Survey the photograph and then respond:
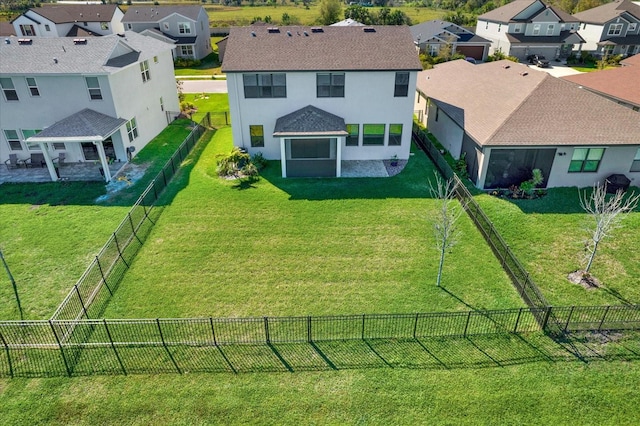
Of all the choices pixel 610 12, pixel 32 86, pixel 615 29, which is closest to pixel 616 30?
pixel 615 29

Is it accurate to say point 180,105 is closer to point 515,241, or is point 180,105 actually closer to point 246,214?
point 246,214

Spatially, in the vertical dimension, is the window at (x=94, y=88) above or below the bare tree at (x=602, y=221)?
above

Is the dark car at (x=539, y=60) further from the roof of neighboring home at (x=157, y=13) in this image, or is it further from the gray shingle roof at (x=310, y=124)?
the roof of neighboring home at (x=157, y=13)

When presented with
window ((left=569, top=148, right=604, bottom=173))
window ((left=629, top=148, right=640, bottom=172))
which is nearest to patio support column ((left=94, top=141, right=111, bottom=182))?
window ((left=569, top=148, right=604, bottom=173))

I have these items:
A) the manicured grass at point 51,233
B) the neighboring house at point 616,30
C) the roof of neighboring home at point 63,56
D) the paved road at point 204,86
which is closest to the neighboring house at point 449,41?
the neighboring house at point 616,30

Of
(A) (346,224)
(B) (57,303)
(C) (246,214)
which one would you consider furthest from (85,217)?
(A) (346,224)

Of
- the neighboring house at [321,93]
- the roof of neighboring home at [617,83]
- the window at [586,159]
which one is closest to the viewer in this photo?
the window at [586,159]

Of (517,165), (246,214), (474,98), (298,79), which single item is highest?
(298,79)
